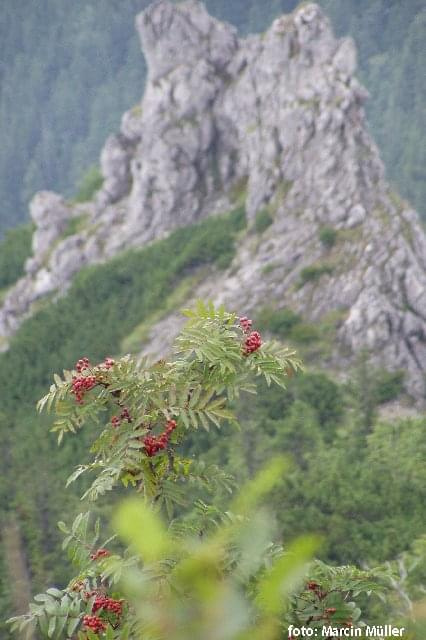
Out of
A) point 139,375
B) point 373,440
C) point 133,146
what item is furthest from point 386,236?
point 139,375

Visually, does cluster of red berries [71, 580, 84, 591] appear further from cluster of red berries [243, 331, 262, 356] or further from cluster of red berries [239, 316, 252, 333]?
cluster of red berries [239, 316, 252, 333]

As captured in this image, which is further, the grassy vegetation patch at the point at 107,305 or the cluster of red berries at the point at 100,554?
the grassy vegetation patch at the point at 107,305

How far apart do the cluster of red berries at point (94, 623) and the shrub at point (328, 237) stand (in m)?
50.5

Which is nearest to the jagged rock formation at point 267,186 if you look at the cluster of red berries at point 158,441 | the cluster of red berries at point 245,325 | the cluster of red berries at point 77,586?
the cluster of red berries at point 245,325

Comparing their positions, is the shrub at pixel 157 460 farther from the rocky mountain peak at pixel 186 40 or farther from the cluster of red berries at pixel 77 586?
the rocky mountain peak at pixel 186 40

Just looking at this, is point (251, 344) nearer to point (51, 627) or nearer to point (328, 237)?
point (51, 627)

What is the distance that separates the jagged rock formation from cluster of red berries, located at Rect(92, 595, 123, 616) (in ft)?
142

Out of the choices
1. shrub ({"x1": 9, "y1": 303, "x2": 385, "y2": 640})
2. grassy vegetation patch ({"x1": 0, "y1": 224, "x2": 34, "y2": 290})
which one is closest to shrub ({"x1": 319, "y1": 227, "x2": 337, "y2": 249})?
grassy vegetation patch ({"x1": 0, "y1": 224, "x2": 34, "y2": 290})

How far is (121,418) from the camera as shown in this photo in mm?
5621

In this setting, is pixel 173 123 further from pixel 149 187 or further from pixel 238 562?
pixel 238 562

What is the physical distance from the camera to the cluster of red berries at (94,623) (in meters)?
4.72

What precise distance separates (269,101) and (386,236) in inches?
731

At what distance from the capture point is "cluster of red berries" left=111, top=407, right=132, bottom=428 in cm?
558

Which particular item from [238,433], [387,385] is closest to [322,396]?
[387,385]
